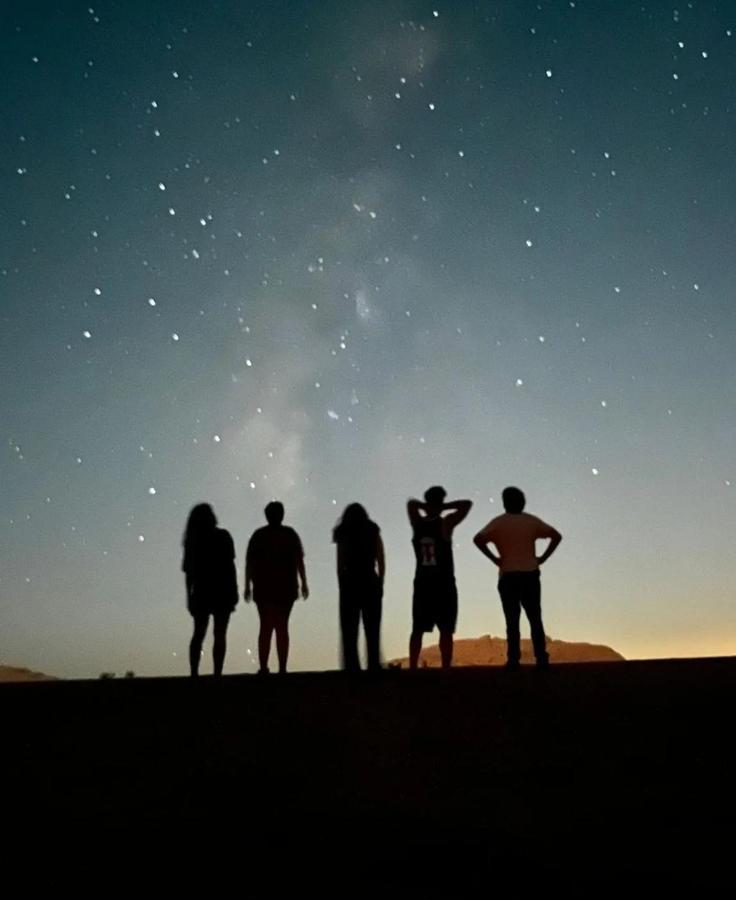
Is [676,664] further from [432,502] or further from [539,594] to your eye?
[432,502]

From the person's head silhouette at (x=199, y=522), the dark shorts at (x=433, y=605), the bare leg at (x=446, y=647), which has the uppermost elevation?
the person's head silhouette at (x=199, y=522)

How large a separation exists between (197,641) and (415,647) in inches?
88.8

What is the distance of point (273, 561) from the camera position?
10195mm

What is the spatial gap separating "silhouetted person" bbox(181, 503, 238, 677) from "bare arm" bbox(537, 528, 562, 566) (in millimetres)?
3160

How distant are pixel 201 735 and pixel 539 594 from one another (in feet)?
13.9

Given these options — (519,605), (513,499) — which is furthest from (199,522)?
(519,605)

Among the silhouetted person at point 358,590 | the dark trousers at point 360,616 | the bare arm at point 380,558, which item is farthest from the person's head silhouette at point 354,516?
the dark trousers at point 360,616

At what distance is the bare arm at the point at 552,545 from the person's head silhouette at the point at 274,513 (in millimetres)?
2627

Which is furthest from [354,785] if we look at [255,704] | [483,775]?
[255,704]

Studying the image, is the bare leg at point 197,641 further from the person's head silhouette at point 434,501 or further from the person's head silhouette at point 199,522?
the person's head silhouette at point 434,501

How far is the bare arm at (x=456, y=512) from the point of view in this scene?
10.1 meters

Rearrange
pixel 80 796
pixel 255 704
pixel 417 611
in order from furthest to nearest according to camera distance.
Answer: pixel 417 611, pixel 255 704, pixel 80 796

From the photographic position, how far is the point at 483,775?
5.48 metres

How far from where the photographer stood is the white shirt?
9602 millimetres
